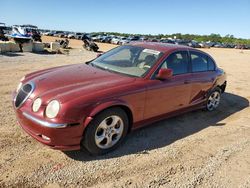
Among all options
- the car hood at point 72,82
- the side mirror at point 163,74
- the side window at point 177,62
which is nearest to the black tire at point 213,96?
the side window at point 177,62

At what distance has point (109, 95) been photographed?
12.0 feet

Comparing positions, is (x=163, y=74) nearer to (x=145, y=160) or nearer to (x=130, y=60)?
(x=130, y=60)

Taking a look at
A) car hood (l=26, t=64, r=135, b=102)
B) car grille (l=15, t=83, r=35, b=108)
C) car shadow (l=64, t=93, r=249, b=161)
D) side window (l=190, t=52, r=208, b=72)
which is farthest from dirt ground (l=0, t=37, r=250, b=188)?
side window (l=190, t=52, r=208, b=72)

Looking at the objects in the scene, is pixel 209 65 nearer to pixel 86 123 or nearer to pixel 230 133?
pixel 230 133

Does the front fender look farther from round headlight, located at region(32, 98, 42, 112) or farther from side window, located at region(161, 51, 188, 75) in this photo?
side window, located at region(161, 51, 188, 75)

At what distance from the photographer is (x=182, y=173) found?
3.54m

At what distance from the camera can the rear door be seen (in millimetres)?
5350

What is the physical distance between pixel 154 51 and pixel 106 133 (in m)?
1.89

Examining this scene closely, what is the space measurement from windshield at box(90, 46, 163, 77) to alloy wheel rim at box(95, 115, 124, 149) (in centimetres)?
93

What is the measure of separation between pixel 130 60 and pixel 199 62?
1742 mm

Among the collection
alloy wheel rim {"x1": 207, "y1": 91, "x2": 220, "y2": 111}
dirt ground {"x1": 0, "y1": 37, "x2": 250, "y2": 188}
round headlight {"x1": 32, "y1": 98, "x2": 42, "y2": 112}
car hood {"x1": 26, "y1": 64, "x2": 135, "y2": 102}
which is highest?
car hood {"x1": 26, "y1": 64, "x2": 135, "y2": 102}

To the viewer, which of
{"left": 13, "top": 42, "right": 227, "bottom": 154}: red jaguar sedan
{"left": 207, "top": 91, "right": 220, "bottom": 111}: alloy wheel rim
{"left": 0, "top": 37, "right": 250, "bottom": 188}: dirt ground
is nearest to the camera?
{"left": 0, "top": 37, "right": 250, "bottom": 188}: dirt ground

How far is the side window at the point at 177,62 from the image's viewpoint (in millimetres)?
4723

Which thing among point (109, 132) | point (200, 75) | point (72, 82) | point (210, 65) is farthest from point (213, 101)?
point (72, 82)
